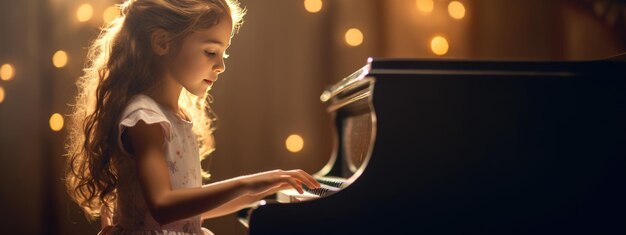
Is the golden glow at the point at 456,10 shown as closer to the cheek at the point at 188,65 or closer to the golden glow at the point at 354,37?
the golden glow at the point at 354,37

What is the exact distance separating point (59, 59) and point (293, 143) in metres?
1.08

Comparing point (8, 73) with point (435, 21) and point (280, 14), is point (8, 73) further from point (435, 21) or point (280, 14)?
point (435, 21)

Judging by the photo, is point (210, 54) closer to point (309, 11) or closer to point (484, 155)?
point (484, 155)

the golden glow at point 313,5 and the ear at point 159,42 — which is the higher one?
the golden glow at point 313,5

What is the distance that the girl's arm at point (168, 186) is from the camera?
1439 millimetres

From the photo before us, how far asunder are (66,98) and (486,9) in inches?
75.3

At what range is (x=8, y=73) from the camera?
112 inches

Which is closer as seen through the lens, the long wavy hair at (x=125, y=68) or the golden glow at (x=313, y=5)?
the long wavy hair at (x=125, y=68)

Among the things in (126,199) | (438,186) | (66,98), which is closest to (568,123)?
(438,186)

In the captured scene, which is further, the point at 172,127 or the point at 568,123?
the point at 172,127

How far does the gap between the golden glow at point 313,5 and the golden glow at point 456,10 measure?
595 mm

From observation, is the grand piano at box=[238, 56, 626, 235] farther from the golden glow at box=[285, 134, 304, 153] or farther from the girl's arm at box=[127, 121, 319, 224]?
the golden glow at box=[285, 134, 304, 153]

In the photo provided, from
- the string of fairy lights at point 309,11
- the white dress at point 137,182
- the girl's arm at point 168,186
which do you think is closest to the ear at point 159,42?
the white dress at point 137,182

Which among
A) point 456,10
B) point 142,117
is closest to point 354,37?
point 456,10
